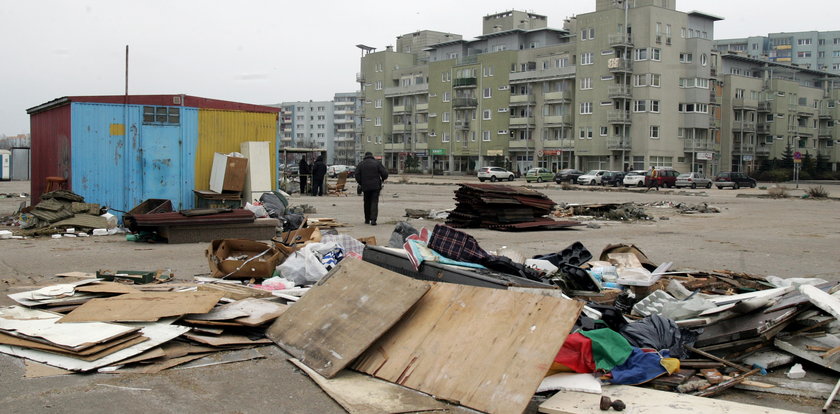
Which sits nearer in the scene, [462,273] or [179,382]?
[179,382]

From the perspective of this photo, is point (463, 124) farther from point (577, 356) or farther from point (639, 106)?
point (577, 356)

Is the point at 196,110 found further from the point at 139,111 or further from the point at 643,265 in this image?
the point at 643,265

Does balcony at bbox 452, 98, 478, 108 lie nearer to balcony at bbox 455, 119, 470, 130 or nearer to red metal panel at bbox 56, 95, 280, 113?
balcony at bbox 455, 119, 470, 130

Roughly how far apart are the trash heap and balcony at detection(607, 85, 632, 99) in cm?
7204

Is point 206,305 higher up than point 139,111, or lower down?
lower down

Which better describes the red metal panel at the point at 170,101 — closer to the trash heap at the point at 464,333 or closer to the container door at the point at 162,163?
the container door at the point at 162,163

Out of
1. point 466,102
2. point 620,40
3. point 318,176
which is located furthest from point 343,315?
point 466,102

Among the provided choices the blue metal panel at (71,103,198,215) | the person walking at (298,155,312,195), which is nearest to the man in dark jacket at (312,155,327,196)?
the person walking at (298,155,312,195)

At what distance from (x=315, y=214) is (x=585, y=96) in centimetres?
6521

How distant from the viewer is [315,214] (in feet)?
68.0

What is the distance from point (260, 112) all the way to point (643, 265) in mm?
12566

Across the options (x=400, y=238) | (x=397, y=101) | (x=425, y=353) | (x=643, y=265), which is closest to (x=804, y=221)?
(x=643, y=265)

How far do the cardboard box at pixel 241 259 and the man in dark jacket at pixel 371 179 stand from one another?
7628 millimetres

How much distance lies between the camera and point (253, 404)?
4.71 metres
